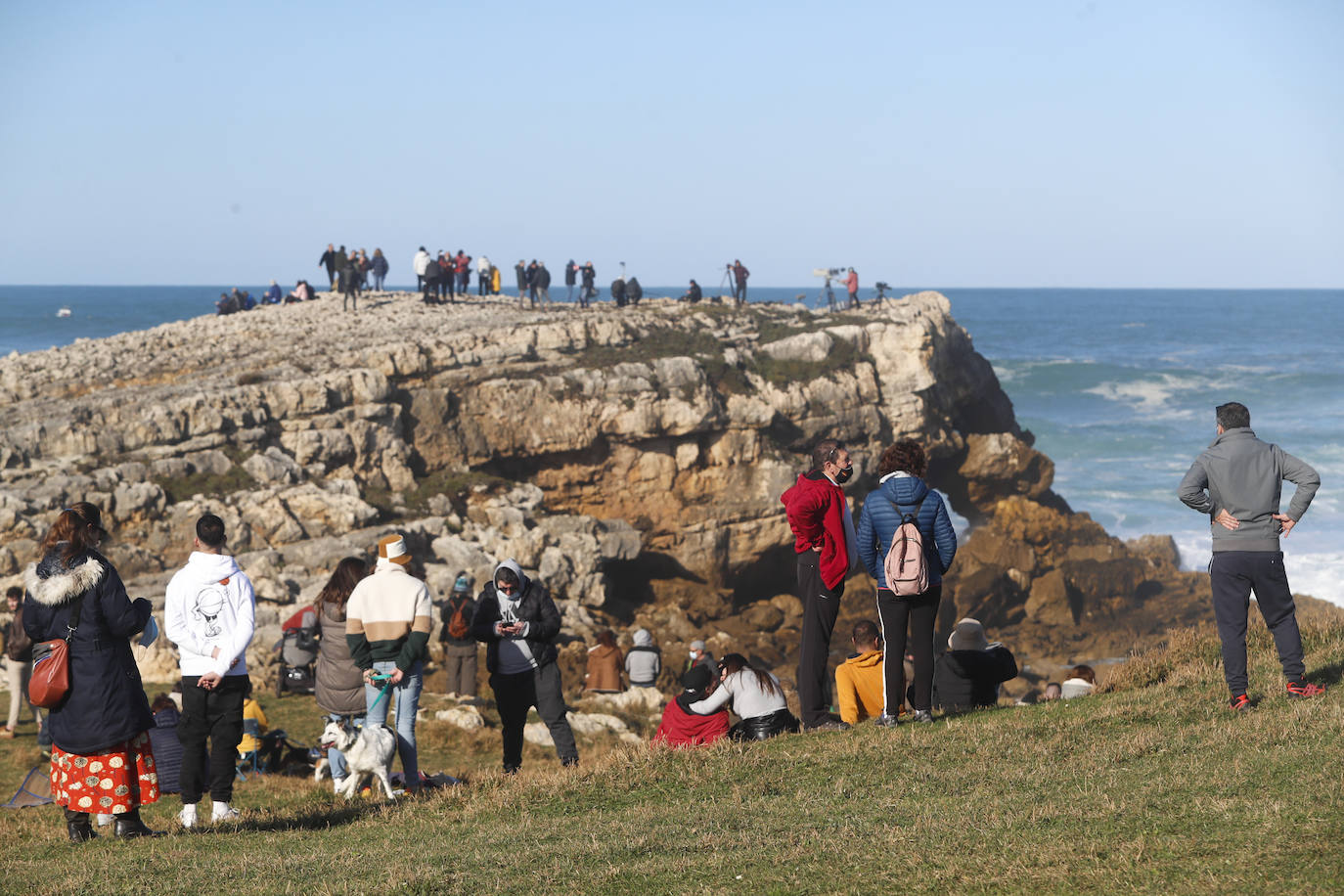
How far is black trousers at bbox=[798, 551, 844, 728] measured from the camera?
8.48m

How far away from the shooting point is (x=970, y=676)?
923cm

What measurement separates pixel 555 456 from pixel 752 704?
19.9 metres

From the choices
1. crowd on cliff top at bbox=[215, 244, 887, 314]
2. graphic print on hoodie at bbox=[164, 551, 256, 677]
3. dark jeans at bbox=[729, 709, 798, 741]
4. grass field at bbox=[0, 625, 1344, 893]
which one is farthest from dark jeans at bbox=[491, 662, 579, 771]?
crowd on cliff top at bbox=[215, 244, 887, 314]

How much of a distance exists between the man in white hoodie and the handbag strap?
65 centimetres

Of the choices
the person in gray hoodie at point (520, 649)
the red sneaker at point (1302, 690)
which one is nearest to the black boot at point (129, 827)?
the person in gray hoodie at point (520, 649)

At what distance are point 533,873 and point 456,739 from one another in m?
7.70

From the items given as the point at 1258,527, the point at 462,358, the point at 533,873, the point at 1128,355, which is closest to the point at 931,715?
the point at 1258,527

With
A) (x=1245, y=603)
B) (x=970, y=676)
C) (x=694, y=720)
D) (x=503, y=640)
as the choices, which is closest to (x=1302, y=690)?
(x=1245, y=603)

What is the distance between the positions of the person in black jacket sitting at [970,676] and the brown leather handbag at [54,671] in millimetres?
6435

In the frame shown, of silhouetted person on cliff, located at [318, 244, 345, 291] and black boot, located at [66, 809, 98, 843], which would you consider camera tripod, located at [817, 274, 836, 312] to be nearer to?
silhouetted person on cliff, located at [318, 244, 345, 291]

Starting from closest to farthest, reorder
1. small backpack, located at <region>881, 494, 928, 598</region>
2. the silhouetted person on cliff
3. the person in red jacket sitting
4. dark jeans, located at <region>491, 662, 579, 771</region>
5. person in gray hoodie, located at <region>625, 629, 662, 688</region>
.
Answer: small backpack, located at <region>881, 494, 928, 598</region> < dark jeans, located at <region>491, 662, 579, 771</region> < the person in red jacket sitting < person in gray hoodie, located at <region>625, 629, 662, 688</region> < the silhouetted person on cliff

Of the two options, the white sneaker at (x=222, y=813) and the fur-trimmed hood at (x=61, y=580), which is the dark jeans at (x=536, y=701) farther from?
the fur-trimmed hood at (x=61, y=580)

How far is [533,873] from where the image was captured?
18.0ft

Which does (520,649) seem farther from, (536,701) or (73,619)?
(73,619)
